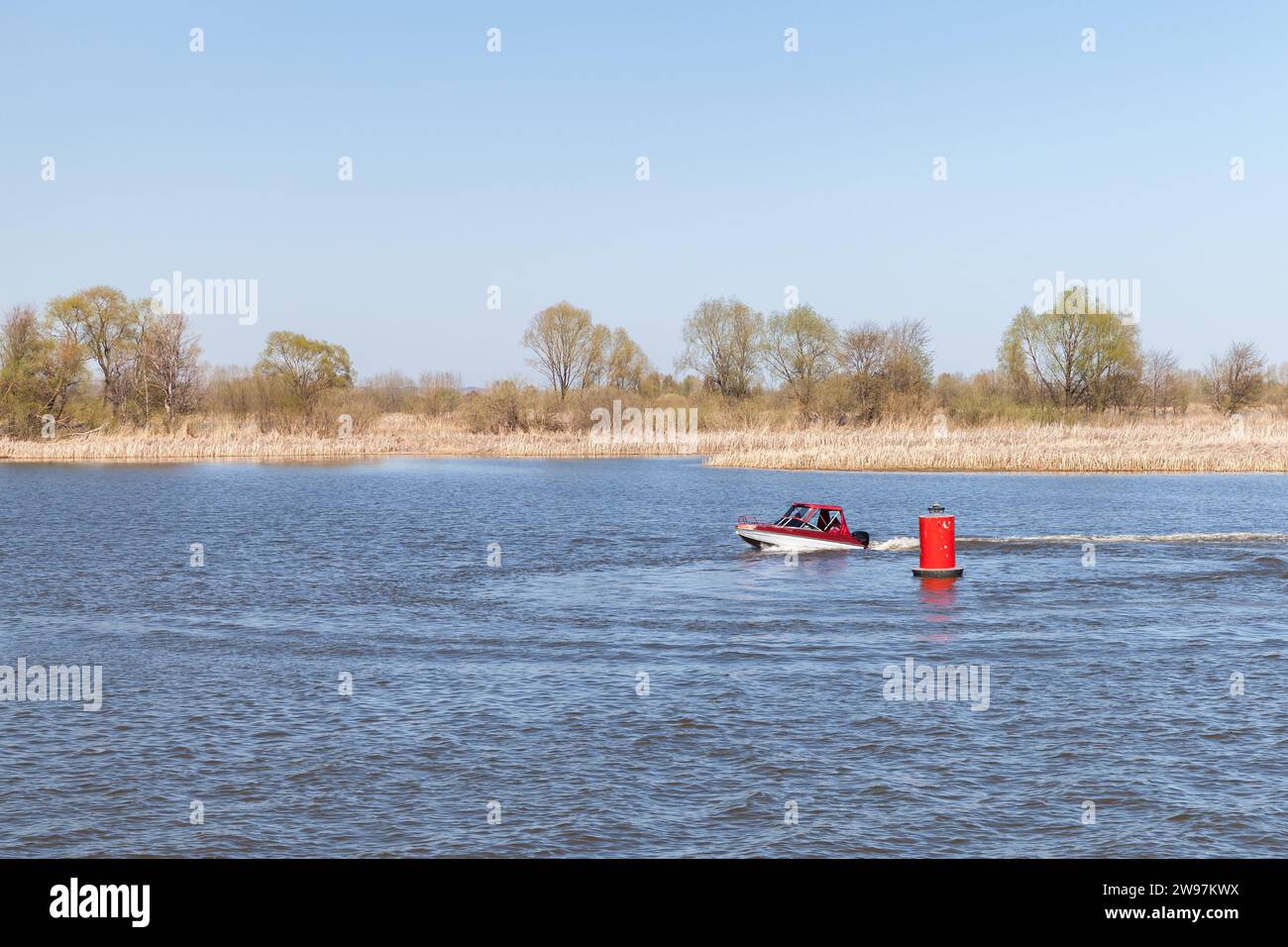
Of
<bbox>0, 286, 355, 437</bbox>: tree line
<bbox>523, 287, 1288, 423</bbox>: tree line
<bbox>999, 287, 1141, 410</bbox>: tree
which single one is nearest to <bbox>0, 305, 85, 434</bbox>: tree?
<bbox>0, 286, 355, 437</bbox>: tree line

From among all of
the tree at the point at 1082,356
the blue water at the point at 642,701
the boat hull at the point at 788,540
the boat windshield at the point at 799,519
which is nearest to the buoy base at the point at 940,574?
the blue water at the point at 642,701

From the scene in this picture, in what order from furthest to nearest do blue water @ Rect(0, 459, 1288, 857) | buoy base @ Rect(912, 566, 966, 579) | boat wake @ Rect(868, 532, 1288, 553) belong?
1. boat wake @ Rect(868, 532, 1288, 553)
2. buoy base @ Rect(912, 566, 966, 579)
3. blue water @ Rect(0, 459, 1288, 857)

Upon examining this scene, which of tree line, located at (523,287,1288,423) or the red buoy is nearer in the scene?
the red buoy

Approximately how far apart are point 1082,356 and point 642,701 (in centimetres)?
8966

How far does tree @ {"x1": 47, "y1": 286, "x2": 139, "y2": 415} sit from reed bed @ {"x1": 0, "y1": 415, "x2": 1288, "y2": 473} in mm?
8412

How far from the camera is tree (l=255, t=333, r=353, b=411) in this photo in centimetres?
10894

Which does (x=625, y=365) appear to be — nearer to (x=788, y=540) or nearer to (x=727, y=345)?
(x=727, y=345)

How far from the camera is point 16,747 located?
13.7 m

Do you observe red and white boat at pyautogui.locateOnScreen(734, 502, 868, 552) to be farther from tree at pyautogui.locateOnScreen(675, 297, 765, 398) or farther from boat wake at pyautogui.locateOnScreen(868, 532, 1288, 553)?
tree at pyautogui.locateOnScreen(675, 297, 765, 398)

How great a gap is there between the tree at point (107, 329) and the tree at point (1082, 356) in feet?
245

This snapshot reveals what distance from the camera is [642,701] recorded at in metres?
15.6

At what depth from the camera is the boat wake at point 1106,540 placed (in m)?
34.2

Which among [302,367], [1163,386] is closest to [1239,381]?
[1163,386]

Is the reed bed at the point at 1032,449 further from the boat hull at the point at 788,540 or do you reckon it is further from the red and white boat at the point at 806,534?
the boat hull at the point at 788,540
